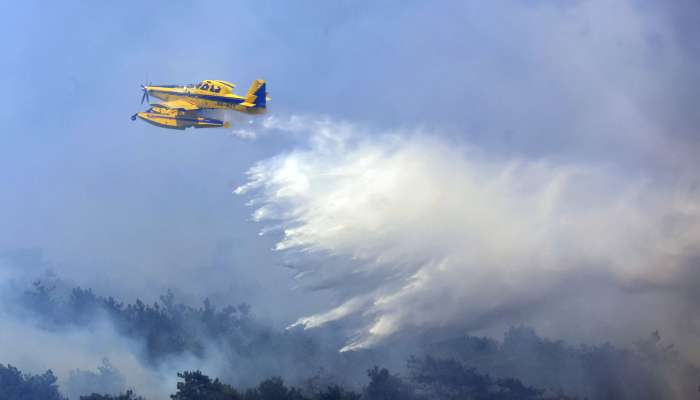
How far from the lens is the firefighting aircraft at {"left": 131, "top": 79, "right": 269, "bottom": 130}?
8381 centimetres

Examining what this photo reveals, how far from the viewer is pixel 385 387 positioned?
82562 millimetres

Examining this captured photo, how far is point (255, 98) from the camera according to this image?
83688mm

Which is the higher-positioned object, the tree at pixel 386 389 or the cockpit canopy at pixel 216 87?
the cockpit canopy at pixel 216 87

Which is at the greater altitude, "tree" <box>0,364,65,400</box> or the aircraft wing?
the aircraft wing

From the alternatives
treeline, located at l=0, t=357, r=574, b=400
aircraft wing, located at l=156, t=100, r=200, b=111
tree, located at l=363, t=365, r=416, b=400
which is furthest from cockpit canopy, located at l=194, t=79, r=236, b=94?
tree, located at l=363, t=365, r=416, b=400

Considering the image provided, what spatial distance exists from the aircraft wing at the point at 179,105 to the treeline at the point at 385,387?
23514 mm

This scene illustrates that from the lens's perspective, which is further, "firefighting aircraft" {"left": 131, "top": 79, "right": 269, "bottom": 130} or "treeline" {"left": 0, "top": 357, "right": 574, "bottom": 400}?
"firefighting aircraft" {"left": 131, "top": 79, "right": 269, "bottom": 130}

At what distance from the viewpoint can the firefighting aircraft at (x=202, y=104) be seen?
83812 mm

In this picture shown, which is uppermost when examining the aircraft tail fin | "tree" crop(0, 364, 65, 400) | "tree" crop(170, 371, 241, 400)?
the aircraft tail fin

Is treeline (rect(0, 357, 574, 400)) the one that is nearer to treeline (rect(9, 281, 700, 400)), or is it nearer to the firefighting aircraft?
treeline (rect(9, 281, 700, 400))

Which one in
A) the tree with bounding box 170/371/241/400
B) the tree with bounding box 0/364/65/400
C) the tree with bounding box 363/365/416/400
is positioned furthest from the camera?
the tree with bounding box 0/364/65/400

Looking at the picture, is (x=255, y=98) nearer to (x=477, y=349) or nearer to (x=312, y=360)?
(x=312, y=360)

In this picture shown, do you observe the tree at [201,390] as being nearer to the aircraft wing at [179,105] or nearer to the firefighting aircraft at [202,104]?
the firefighting aircraft at [202,104]

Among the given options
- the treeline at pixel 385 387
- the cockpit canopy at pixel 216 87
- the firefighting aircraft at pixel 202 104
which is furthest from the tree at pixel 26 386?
the cockpit canopy at pixel 216 87
